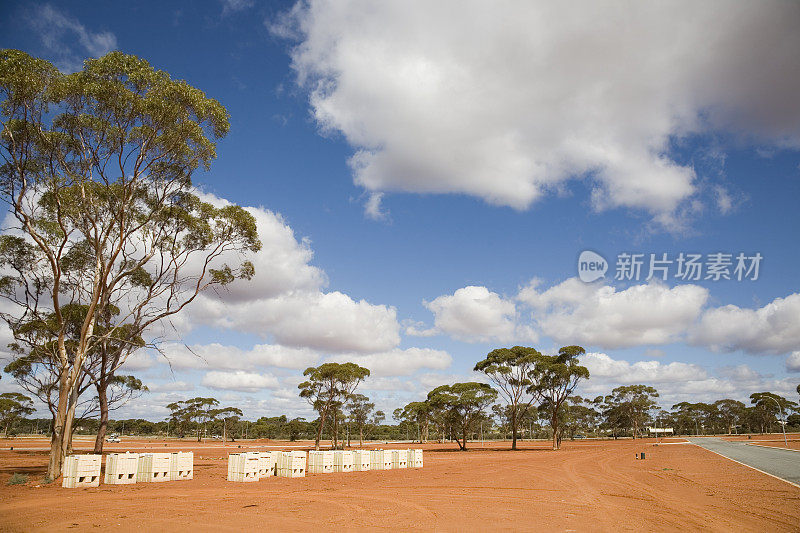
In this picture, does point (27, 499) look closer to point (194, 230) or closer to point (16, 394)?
point (194, 230)

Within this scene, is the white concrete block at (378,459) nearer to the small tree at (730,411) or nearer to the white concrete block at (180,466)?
the white concrete block at (180,466)

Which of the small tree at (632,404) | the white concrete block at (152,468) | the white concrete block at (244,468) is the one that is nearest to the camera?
the white concrete block at (152,468)

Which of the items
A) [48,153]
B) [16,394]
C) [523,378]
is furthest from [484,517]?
[16,394]

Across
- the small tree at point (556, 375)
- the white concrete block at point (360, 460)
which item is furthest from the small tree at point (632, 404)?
the white concrete block at point (360, 460)

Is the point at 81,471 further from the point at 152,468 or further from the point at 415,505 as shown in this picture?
the point at 415,505

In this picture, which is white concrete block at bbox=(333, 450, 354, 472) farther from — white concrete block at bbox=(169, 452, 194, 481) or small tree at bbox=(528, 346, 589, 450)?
small tree at bbox=(528, 346, 589, 450)

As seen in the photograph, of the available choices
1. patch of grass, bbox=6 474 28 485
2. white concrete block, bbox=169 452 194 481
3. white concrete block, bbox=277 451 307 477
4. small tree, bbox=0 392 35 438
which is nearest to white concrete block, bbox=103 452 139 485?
white concrete block, bbox=169 452 194 481

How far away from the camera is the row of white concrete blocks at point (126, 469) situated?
1656 cm

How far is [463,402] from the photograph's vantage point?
63062mm

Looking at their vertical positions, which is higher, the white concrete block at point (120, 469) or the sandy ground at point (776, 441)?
the white concrete block at point (120, 469)

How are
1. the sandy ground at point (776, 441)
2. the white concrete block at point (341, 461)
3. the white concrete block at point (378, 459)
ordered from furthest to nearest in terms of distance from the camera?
→ the sandy ground at point (776, 441) < the white concrete block at point (378, 459) < the white concrete block at point (341, 461)

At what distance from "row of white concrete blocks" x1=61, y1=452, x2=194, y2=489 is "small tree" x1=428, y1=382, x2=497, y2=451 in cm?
4677

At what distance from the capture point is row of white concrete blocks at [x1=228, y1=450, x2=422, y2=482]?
19.9 meters

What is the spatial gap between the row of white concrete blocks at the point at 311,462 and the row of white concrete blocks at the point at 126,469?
2152mm
